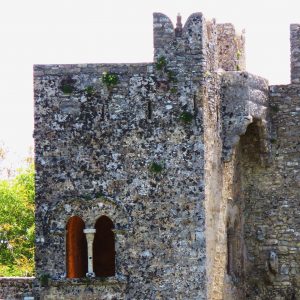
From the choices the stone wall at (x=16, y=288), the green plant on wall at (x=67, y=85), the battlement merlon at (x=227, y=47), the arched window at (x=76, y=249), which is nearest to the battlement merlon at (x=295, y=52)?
the battlement merlon at (x=227, y=47)

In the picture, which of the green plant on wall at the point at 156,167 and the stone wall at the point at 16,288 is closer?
the green plant on wall at the point at 156,167

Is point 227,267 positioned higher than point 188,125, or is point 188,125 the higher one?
point 188,125

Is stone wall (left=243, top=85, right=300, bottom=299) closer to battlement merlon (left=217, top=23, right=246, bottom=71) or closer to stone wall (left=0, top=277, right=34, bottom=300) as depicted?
battlement merlon (left=217, top=23, right=246, bottom=71)

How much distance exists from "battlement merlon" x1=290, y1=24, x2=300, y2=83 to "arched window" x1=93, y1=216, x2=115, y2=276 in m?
6.08

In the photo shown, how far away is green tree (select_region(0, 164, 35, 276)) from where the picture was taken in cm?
4616

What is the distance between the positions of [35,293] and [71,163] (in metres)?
2.88

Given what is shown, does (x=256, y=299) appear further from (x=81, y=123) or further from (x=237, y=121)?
(x=81, y=123)

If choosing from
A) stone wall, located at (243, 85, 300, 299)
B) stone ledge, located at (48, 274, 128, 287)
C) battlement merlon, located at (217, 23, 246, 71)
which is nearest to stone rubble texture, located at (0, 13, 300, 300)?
stone ledge, located at (48, 274, 128, 287)

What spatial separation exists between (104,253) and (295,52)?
6741 mm

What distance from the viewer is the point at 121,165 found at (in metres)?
25.9

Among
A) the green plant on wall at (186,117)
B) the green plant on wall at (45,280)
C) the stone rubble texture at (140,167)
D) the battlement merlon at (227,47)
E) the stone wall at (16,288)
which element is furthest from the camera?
the battlement merlon at (227,47)

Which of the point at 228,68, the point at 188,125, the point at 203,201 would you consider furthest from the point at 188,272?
the point at 228,68

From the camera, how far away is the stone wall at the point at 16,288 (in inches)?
1076

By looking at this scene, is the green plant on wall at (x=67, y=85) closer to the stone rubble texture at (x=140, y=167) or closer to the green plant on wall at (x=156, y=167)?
the stone rubble texture at (x=140, y=167)
